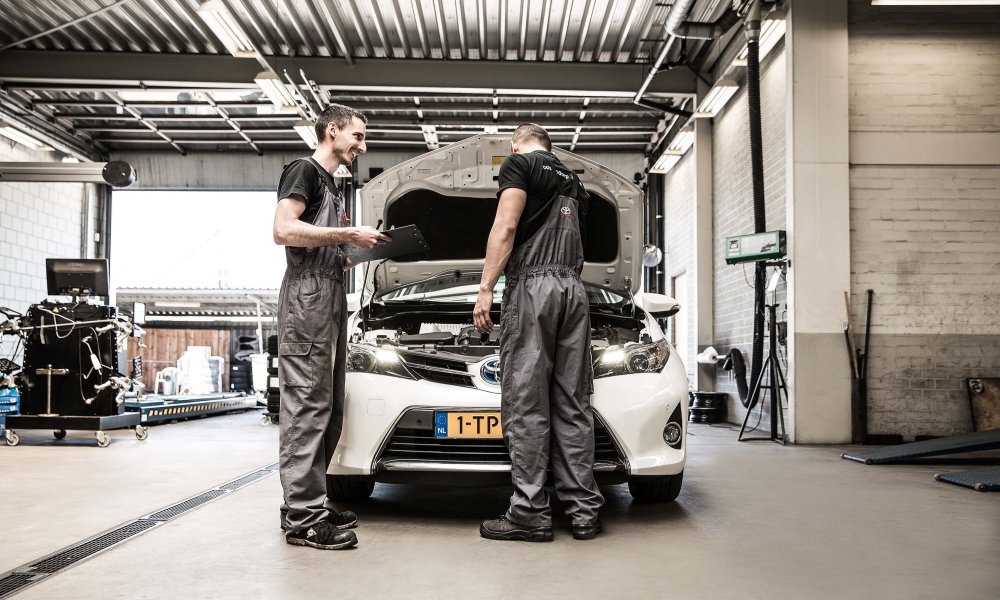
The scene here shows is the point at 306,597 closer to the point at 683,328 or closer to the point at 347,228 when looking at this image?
the point at 347,228

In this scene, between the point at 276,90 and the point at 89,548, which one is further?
the point at 276,90

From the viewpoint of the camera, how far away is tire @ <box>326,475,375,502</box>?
3.43 metres

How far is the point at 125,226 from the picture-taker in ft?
50.8

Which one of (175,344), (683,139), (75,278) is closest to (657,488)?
(75,278)

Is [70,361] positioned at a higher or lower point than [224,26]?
lower

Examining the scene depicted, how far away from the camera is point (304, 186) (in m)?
2.82

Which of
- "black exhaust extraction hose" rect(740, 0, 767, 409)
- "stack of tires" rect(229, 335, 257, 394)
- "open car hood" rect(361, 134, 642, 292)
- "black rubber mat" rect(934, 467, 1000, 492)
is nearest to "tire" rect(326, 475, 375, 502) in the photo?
"open car hood" rect(361, 134, 642, 292)

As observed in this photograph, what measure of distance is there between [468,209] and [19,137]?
10.3 meters

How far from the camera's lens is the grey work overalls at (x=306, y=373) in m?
2.76

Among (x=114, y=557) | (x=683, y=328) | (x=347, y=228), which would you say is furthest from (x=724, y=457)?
(x=683, y=328)

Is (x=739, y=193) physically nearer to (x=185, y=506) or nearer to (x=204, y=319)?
(x=185, y=506)

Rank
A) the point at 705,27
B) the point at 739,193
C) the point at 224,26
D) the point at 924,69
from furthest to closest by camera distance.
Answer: the point at 739,193, the point at 705,27, the point at 224,26, the point at 924,69

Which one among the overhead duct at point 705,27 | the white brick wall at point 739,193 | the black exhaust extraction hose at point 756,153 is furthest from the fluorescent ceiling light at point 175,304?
the black exhaust extraction hose at point 756,153

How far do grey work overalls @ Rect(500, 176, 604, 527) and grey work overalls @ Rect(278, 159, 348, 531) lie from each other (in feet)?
2.16
